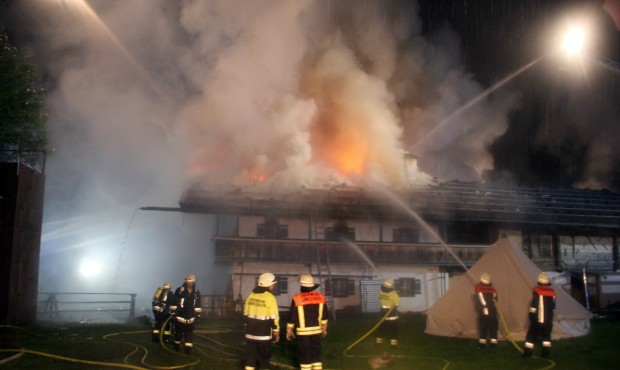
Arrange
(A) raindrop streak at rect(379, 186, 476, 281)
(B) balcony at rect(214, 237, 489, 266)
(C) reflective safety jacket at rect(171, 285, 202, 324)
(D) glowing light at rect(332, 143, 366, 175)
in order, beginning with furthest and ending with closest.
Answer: (D) glowing light at rect(332, 143, 366, 175), (A) raindrop streak at rect(379, 186, 476, 281), (B) balcony at rect(214, 237, 489, 266), (C) reflective safety jacket at rect(171, 285, 202, 324)

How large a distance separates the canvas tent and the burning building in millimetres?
9178

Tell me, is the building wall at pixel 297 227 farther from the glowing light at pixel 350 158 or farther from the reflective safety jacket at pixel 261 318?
the reflective safety jacket at pixel 261 318

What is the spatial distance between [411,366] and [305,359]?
3089mm

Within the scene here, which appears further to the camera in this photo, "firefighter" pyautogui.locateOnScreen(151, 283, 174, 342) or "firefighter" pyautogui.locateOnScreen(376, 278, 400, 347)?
"firefighter" pyautogui.locateOnScreen(151, 283, 174, 342)

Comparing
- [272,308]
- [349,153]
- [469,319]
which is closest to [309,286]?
[272,308]

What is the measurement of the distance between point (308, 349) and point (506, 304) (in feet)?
27.6

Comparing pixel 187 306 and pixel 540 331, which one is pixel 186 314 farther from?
pixel 540 331

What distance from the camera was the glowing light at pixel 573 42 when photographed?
37.0 ft

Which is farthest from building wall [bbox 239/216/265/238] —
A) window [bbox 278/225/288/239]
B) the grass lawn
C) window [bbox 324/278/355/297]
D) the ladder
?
the grass lawn

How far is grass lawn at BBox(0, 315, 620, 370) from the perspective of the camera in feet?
33.4

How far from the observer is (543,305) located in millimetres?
11383

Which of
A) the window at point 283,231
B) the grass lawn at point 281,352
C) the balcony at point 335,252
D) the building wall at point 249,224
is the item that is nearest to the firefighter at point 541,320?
the grass lawn at point 281,352

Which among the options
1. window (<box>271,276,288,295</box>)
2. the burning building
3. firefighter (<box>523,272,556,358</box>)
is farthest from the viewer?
window (<box>271,276,288,295</box>)

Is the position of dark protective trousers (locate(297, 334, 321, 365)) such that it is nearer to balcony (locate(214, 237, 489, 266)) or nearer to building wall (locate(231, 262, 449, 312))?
building wall (locate(231, 262, 449, 312))
